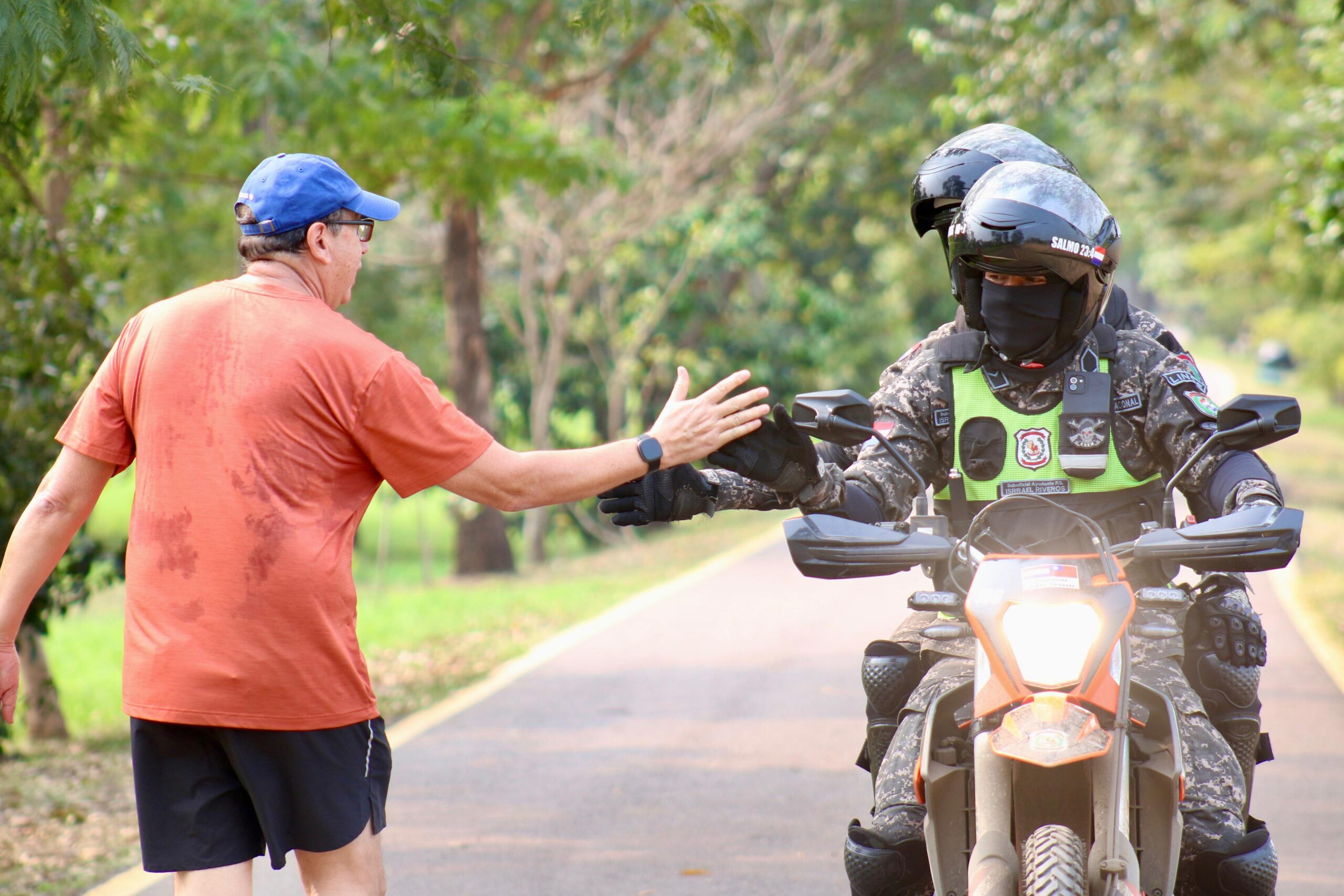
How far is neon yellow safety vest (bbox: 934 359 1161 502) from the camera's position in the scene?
376 cm

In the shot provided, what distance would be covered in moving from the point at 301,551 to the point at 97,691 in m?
8.51

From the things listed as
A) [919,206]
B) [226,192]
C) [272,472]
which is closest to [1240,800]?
[919,206]

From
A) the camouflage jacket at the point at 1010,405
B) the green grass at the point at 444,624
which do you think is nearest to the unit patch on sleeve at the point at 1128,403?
the camouflage jacket at the point at 1010,405

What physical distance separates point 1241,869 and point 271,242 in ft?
8.48

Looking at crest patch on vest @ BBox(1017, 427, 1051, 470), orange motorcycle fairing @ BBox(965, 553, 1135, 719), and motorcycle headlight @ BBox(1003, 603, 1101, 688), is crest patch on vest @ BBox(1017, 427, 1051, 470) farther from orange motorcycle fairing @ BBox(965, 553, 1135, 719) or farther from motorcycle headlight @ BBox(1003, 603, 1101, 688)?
motorcycle headlight @ BBox(1003, 603, 1101, 688)

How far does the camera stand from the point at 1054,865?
2844 mm

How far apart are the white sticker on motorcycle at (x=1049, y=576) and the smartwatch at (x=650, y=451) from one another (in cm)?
83

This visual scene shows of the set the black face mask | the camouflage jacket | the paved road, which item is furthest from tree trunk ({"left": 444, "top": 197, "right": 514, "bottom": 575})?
the black face mask

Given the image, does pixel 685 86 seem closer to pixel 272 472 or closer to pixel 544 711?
pixel 544 711

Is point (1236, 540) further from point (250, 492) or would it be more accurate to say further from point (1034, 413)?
point (250, 492)

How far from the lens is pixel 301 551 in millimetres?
3064

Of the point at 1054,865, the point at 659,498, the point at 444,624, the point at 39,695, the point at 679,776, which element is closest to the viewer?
the point at 1054,865

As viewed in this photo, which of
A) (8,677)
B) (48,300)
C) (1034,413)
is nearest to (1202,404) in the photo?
(1034,413)

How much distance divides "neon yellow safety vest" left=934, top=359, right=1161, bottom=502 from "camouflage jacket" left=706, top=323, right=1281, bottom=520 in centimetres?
4
